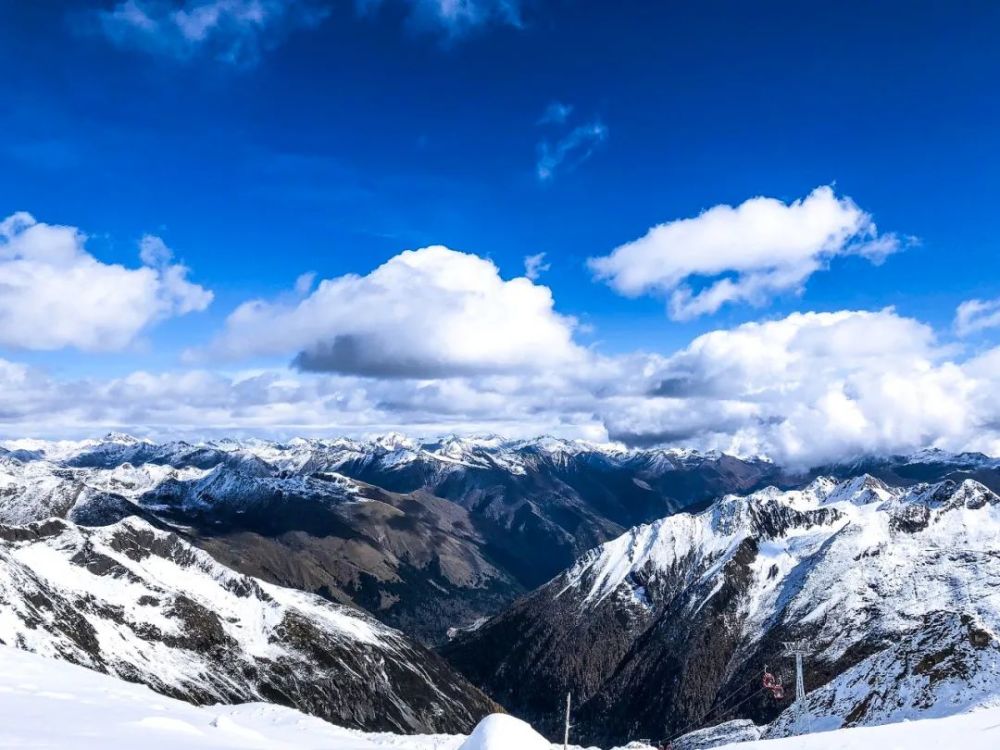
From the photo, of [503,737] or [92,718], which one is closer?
[503,737]

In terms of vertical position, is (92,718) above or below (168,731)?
above

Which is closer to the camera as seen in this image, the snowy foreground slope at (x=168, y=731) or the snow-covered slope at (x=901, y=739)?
the snowy foreground slope at (x=168, y=731)

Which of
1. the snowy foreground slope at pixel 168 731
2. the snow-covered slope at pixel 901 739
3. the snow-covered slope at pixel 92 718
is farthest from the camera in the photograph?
the snow-covered slope at pixel 901 739

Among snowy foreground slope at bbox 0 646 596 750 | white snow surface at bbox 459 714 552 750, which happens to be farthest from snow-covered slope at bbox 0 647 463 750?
white snow surface at bbox 459 714 552 750

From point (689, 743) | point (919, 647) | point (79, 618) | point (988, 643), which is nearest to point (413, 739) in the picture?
point (689, 743)

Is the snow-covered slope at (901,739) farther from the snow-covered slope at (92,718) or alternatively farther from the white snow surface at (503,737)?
the snow-covered slope at (92,718)

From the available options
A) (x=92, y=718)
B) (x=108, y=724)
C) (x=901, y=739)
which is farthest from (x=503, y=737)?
(x=92, y=718)

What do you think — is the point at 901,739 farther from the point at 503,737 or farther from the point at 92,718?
the point at 92,718

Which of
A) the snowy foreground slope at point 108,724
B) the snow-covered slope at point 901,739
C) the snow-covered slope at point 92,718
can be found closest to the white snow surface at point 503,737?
the snowy foreground slope at point 108,724

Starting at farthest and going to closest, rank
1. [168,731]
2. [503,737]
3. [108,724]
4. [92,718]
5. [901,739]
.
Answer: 1. [92,718]
2. [901,739]
3. [168,731]
4. [108,724]
5. [503,737]

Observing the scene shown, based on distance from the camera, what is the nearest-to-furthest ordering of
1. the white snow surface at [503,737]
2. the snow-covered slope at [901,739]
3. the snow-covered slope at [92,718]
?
the snow-covered slope at [92,718] → the white snow surface at [503,737] → the snow-covered slope at [901,739]

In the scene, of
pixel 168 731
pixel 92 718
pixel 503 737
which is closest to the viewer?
pixel 503 737
